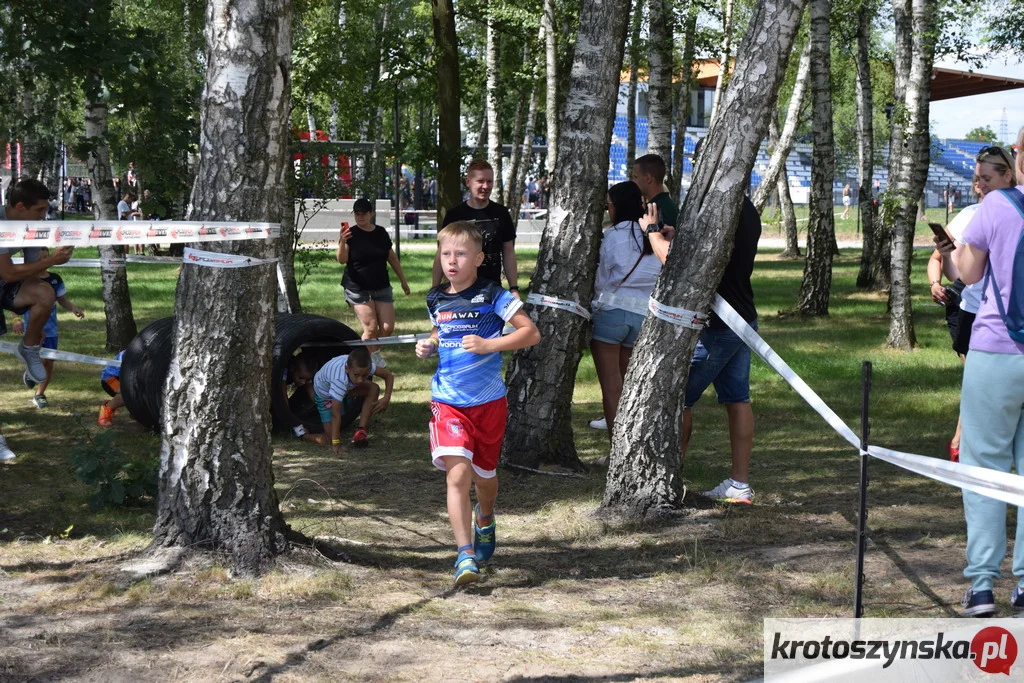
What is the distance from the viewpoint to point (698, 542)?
601 centimetres

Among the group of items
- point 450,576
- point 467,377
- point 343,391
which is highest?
point 467,377

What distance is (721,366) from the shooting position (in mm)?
6730

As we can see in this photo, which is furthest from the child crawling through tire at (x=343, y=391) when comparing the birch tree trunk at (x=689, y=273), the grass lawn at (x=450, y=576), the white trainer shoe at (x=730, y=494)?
the white trainer shoe at (x=730, y=494)

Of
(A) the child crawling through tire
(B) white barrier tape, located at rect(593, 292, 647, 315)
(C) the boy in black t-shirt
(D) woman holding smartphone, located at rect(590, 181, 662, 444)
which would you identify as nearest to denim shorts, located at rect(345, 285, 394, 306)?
(A) the child crawling through tire

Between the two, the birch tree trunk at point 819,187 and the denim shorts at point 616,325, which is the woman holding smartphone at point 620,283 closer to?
the denim shorts at point 616,325

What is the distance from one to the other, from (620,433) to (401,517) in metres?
1.35

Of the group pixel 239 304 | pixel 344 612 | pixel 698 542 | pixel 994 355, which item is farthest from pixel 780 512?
pixel 239 304

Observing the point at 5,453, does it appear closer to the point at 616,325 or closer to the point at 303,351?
the point at 303,351

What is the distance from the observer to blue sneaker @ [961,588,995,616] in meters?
4.84

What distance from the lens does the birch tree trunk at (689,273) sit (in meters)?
6.14

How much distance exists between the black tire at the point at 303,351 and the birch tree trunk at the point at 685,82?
12.1m

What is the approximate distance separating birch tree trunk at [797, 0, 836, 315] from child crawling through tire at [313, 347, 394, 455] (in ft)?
33.8

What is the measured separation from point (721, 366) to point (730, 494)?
76 cm

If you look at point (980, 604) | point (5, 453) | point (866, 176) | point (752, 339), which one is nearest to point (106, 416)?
point (5, 453)
